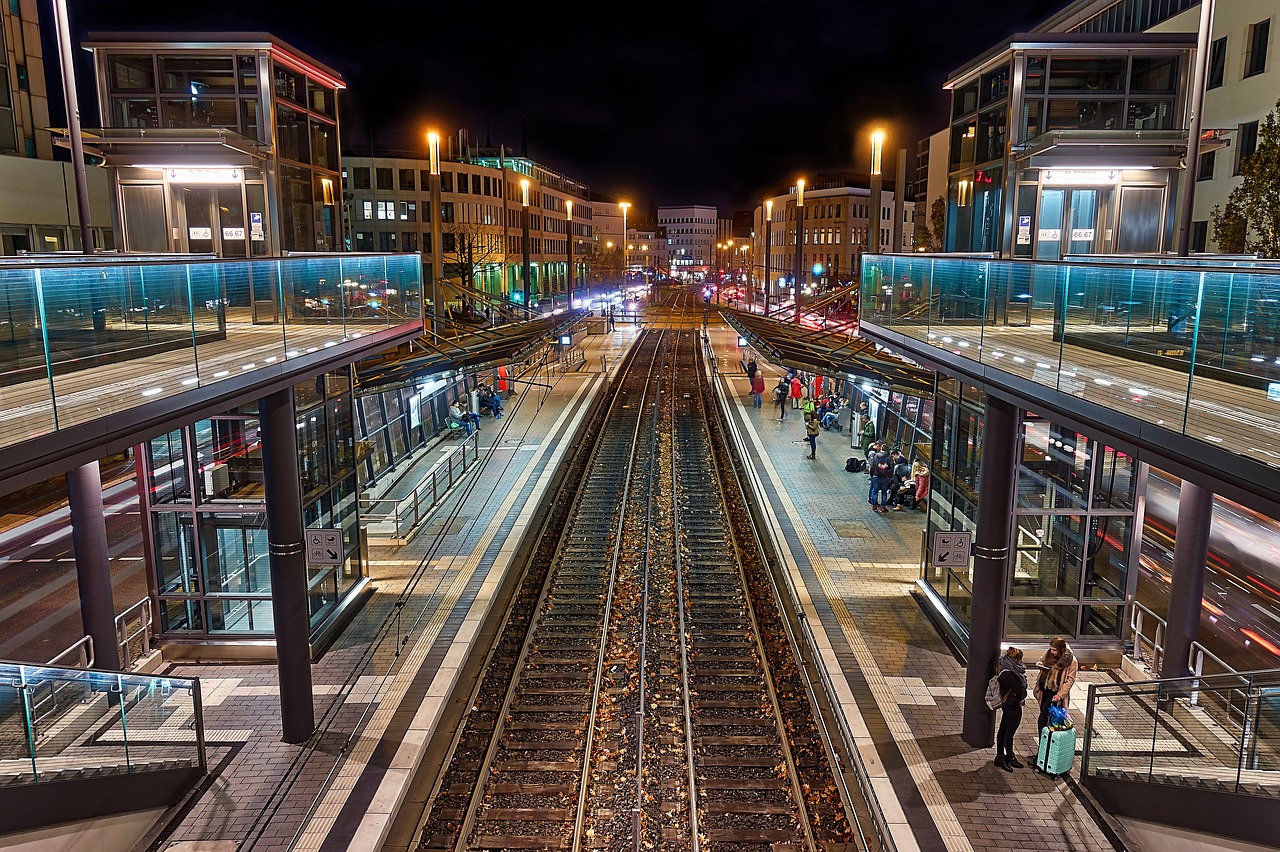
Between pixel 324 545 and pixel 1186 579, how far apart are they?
1074cm

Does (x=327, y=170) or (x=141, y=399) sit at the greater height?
(x=327, y=170)

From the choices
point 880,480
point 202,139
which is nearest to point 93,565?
point 202,139

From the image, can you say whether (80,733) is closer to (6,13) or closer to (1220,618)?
(1220,618)

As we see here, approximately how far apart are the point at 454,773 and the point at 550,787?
1.18 m

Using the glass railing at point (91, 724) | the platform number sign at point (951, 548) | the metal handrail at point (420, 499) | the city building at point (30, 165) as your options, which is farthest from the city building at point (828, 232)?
the glass railing at point (91, 724)

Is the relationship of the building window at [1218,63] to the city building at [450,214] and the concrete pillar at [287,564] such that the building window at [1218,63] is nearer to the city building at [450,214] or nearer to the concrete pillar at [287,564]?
the concrete pillar at [287,564]

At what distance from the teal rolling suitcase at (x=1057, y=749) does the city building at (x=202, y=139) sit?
45.1 feet

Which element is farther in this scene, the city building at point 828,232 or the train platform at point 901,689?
the city building at point 828,232

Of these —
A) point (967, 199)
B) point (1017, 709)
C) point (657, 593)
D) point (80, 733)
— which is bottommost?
point (657, 593)

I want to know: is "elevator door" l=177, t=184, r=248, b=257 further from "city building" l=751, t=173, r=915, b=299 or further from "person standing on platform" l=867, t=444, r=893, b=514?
"city building" l=751, t=173, r=915, b=299

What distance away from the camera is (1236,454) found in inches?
211

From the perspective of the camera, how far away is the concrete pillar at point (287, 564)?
1002cm

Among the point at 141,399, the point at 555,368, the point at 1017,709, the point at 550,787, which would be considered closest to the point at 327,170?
the point at 141,399

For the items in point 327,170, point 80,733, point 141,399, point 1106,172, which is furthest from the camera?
point 327,170
